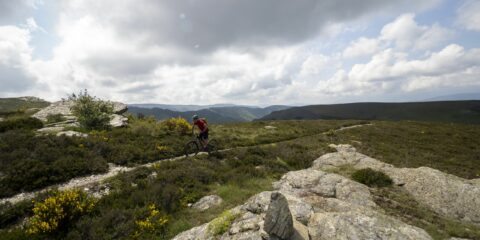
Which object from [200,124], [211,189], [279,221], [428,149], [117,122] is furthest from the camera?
[428,149]

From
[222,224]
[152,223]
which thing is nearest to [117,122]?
[152,223]

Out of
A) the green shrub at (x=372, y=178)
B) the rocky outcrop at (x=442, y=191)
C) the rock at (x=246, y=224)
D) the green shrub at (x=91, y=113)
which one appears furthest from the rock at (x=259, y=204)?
the green shrub at (x=91, y=113)

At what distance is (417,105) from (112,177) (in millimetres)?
231514

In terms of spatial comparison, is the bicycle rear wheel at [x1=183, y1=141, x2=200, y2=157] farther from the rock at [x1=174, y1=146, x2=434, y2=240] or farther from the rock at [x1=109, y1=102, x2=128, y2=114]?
the rock at [x1=109, y1=102, x2=128, y2=114]

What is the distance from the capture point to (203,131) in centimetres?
1855

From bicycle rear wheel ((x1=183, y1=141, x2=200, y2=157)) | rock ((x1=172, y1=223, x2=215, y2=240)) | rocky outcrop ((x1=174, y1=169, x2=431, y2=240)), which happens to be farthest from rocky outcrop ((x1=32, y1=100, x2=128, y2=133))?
rocky outcrop ((x1=174, y1=169, x2=431, y2=240))

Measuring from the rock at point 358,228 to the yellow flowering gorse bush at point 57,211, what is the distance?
864cm

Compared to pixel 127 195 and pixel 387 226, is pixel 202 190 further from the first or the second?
pixel 387 226

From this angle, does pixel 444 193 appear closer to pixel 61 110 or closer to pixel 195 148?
pixel 195 148

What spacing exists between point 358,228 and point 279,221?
7.38 feet

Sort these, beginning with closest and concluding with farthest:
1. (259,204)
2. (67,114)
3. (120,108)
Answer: (259,204) < (67,114) < (120,108)

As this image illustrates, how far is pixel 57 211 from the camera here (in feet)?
28.2

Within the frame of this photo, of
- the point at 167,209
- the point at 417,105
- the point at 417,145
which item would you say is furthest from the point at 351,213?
the point at 417,105

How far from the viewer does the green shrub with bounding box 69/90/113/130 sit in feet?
79.3
